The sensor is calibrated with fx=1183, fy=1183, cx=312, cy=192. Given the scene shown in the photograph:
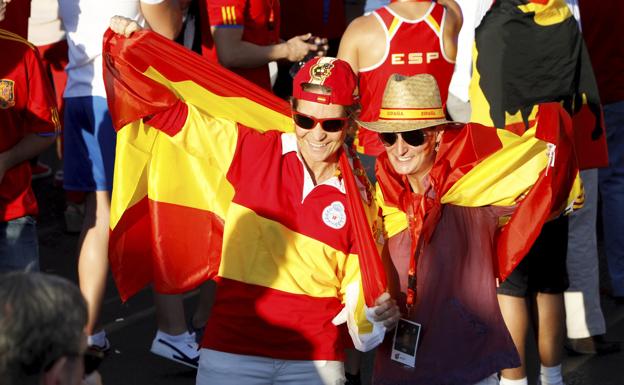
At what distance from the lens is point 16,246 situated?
17.8 ft

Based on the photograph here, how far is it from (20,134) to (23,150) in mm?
84

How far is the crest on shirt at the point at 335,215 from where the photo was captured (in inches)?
173

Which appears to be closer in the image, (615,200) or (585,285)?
(585,285)

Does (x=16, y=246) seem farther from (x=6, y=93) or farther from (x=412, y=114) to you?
(x=412, y=114)

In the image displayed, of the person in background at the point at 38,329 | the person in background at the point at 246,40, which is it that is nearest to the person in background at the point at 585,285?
the person in background at the point at 246,40

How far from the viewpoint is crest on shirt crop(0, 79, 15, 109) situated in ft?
17.4

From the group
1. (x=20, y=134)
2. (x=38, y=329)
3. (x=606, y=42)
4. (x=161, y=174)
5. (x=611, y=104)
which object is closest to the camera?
(x=38, y=329)

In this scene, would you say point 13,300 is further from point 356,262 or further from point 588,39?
point 588,39

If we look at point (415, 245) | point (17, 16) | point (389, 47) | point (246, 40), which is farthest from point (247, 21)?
point (415, 245)

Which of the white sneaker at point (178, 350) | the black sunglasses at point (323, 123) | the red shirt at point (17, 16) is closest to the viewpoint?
the black sunglasses at point (323, 123)

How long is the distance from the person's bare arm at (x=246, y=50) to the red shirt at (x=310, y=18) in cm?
203

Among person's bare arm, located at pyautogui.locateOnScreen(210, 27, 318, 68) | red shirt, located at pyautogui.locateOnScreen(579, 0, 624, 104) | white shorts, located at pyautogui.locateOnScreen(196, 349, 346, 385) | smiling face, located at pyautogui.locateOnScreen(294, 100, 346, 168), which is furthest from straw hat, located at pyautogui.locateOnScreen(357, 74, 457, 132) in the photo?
red shirt, located at pyautogui.locateOnScreen(579, 0, 624, 104)

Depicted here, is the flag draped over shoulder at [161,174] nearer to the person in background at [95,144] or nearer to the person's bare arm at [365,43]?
the person in background at [95,144]

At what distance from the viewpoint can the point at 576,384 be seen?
20.3 feet
